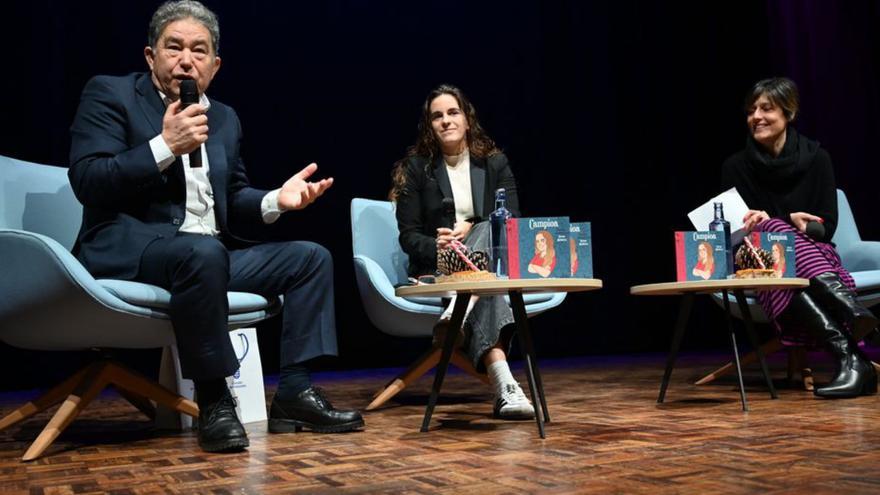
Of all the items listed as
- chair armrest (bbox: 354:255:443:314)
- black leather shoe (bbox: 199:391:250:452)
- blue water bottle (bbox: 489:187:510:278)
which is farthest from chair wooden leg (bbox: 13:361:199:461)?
blue water bottle (bbox: 489:187:510:278)

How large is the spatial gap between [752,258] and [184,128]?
1654mm

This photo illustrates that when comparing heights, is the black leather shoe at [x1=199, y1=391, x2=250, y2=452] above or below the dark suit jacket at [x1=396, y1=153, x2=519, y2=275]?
below

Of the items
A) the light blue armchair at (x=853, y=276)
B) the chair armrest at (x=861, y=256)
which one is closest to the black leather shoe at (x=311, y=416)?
the light blue armchair at (x=853, y=276)

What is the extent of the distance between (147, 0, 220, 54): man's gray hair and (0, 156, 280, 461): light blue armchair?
59 centimetres

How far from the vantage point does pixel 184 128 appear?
2.07m

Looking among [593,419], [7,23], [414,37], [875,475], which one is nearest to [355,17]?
[414,37]

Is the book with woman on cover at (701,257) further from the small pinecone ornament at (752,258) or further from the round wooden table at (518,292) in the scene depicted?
the round wooden table at (518,292)

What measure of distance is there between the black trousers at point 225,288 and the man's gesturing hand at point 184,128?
0.71 feet

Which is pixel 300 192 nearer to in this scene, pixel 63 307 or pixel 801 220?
pixel 63 307

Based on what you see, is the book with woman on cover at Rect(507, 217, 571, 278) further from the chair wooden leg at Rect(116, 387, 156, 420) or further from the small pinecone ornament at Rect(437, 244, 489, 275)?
the chair wooden leg at Rect(116, 387, 156, 420)

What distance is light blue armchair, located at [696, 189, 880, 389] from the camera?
10.4 feet

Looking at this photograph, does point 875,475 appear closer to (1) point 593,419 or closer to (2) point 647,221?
(1) point 593,419

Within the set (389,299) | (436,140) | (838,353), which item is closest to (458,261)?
(389,299)

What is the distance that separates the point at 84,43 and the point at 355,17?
1425mm
